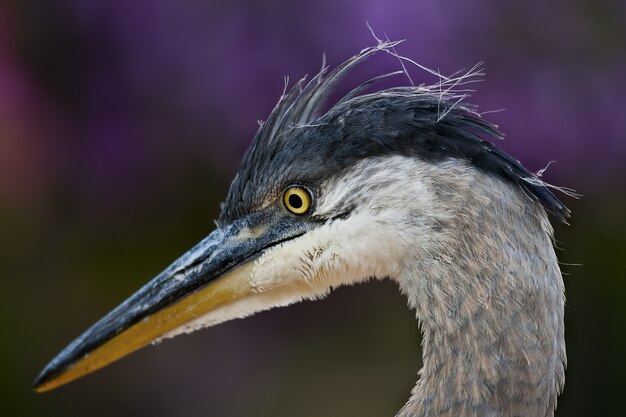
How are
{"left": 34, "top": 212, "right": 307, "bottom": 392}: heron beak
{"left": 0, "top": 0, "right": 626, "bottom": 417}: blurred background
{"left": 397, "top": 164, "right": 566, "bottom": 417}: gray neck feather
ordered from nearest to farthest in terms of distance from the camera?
1. {"left": 397, "top": 164, "right": 566, "bottom": 417}: gray neck feather
2. {"left": 34, "top": 212, "right": 307, "bottom": 392}: heron beak
3. {"left": 0, "top": 0, "right": 626, "bottom": 417}: blurred background

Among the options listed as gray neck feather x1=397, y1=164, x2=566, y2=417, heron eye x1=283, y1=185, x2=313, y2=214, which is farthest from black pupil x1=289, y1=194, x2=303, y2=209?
gray neck feather x1=397, y1=164, x2=566, y2=417

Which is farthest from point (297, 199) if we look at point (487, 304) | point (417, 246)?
point (487, 304)

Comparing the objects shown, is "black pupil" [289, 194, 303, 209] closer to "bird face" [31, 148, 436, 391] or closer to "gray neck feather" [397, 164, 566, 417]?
"bird face" [31, 148, 436, 391]

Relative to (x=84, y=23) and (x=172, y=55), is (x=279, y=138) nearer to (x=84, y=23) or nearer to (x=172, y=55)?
(x=172, y=55)

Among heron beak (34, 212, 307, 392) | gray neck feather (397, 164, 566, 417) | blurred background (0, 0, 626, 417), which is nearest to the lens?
gray neck feather (397, 164, 566, 417)

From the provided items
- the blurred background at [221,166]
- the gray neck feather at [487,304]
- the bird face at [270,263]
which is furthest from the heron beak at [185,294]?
the blurred background at [221,166]

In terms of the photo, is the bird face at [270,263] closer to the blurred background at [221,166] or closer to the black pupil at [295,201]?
the black pupil at [295,201]

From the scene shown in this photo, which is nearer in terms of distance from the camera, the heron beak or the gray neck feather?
the gray neck feather
